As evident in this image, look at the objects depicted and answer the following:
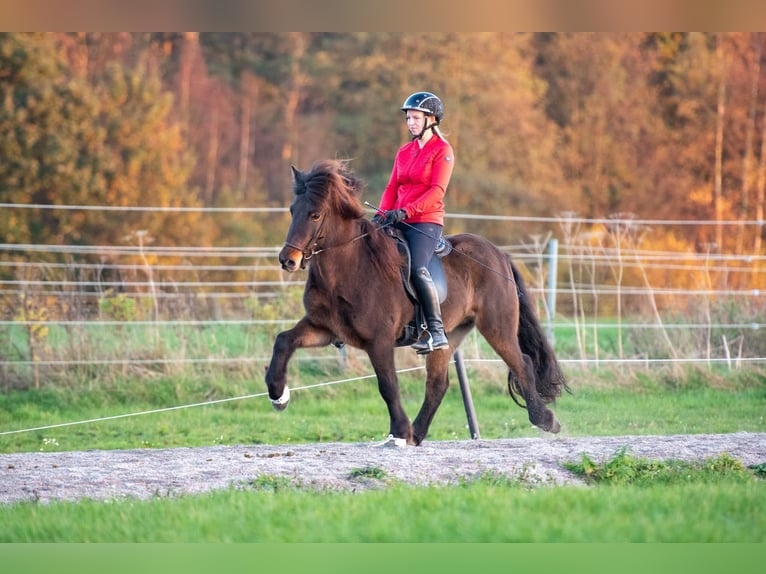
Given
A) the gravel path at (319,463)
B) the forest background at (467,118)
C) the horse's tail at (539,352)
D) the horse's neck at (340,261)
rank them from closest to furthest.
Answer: the gravel path at (319,463) < the horse's neck at (340,261) < the horse's tail at (539,352) < the forest background at (467,118)

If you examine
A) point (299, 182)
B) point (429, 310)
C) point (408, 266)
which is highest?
point (299, 182)

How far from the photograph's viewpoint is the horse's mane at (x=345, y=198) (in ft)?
25.8

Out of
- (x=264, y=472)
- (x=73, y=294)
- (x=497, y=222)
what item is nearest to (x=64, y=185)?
(x=497, y=222)

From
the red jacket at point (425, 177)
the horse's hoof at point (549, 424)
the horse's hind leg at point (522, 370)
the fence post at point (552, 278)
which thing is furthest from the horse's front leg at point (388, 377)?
the fence post at point (552, 278)

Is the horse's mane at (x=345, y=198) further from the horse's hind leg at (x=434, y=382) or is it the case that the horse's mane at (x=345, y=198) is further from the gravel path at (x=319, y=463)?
the gravel path at (x=319, y=463)

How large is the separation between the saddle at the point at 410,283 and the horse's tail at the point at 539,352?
1.21m

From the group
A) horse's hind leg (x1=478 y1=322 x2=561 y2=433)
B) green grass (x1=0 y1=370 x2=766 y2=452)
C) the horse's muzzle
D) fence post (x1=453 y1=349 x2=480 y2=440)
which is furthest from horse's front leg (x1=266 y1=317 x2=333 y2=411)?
green grass (x1=0 y1=370 x2=766 y2=452)

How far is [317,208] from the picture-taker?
779 centimetres

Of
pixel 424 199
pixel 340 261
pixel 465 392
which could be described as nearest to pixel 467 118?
pixel 465 392

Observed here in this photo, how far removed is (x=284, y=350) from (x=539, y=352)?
263 centimetres

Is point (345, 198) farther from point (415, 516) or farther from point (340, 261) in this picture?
point (415, 516)

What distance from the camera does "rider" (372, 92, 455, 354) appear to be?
817 cm

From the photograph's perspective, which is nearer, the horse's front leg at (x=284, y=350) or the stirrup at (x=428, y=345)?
the horse's front leg at (x=284, y=350)

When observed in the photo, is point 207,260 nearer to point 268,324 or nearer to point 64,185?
point 64,185
